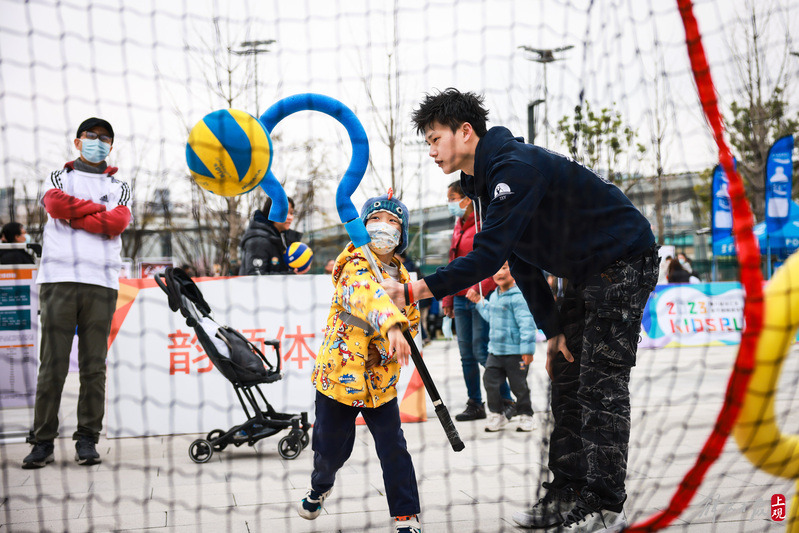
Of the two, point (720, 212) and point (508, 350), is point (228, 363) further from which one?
point (720, 212)

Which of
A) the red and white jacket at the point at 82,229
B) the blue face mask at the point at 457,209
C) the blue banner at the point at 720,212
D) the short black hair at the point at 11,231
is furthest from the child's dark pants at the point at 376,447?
the blue banner at the point at 720,212

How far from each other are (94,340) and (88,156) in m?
1.09

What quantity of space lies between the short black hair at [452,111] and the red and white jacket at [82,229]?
2158 millimetres

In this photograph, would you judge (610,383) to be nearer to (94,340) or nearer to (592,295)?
(592,295)

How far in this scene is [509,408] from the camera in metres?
5.13

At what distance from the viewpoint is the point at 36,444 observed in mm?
4012

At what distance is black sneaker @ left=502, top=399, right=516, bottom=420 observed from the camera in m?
5.04

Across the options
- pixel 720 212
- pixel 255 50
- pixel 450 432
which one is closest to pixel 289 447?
pixel 450 432

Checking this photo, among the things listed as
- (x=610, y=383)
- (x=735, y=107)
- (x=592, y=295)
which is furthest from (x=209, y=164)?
(x=735, y=107)

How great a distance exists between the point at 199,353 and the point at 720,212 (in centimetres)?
990

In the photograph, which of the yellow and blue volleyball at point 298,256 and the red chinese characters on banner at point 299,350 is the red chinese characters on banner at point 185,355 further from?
the yellow and blue volleyball at point 298,256

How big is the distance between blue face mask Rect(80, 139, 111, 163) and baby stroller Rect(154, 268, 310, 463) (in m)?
0.75

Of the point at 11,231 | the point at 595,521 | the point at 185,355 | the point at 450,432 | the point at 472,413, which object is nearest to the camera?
the point at 595,521

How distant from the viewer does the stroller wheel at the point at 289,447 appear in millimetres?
4172
